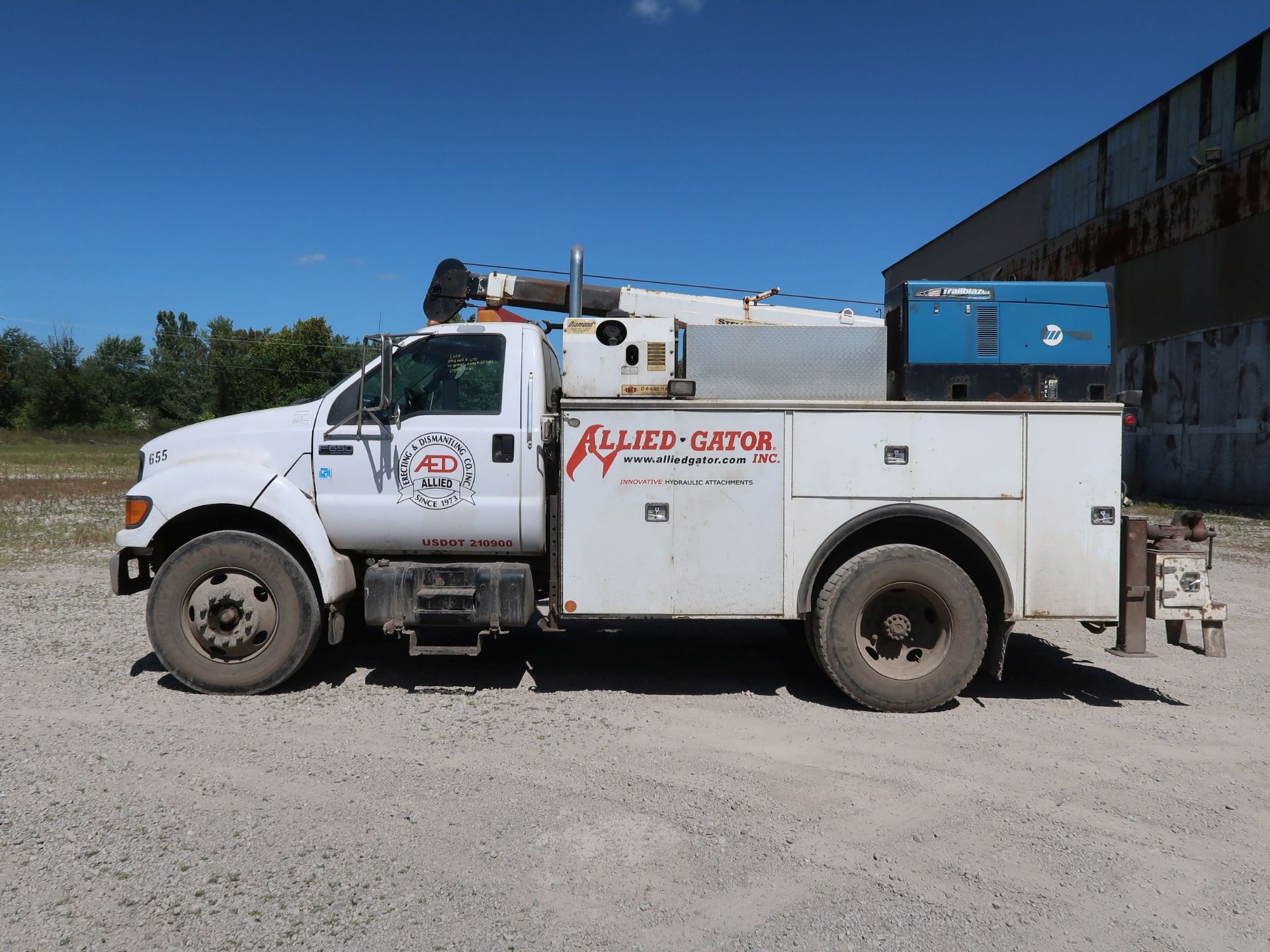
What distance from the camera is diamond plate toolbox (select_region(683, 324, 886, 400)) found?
5449 millimetres

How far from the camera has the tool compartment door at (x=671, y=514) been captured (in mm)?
5426

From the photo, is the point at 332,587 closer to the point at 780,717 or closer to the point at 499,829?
the point at 499,829

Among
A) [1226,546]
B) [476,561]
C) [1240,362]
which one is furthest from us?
[1240,362]

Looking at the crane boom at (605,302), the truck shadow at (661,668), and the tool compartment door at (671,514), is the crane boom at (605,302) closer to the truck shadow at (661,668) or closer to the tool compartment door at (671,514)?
the tool compartment door at (671,514)

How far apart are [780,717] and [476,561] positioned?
2337mm

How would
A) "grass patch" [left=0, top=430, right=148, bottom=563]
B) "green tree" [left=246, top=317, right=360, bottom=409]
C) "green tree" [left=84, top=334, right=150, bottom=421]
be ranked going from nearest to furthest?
"grass patch" [left=0, top=430, right=148, bottom=563]
"green tree" [left=246, top=317, right=360, bottom=409]
"green tree" [left=84, top=334, right=150, bottom=421]

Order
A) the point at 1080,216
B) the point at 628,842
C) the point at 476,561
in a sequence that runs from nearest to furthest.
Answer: the point at 628,842, the point at 476,561, the point at 1080,216

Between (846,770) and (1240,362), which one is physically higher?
(1240,362)

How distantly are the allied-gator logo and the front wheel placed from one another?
2.55 metres

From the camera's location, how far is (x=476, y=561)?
5.79 metres

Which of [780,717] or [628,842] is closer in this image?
[628,842]

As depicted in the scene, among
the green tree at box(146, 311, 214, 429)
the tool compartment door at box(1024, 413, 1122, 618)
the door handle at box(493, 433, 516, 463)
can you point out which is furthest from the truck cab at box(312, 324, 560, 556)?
the green tree at box(146, 311, 214, 429)

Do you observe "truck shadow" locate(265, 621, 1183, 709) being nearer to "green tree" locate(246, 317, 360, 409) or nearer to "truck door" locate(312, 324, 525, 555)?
"truck door" locate(312, 324, 525, 555)

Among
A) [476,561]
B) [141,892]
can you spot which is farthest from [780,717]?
[141,892]
